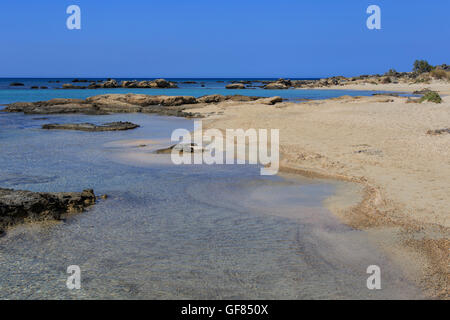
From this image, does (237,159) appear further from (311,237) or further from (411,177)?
(311,237)

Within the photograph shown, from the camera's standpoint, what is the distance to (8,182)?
8625 mm

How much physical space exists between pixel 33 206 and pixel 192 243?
2779mm

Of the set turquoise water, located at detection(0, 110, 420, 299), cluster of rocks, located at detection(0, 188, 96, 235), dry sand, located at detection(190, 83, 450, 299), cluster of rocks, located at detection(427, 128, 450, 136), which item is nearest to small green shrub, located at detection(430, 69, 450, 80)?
dry sand, located at detection(190, 83, 450, 299)

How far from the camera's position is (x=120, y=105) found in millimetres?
29656

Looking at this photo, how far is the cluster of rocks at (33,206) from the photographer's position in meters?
6.25

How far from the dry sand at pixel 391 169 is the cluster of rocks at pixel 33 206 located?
179 inches

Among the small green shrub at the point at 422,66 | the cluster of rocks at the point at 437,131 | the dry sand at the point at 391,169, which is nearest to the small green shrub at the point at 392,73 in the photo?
the small green shrub at the point at 422,66

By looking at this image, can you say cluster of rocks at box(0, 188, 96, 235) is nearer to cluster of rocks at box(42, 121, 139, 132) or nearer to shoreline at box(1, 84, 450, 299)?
shoreline at box(1, 84, 450, 299)

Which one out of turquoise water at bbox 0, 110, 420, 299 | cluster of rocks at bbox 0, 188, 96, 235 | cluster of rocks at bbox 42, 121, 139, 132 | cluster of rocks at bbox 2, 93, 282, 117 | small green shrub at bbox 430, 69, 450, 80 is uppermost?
small green shrub at bbox 430, 69, 450, 80

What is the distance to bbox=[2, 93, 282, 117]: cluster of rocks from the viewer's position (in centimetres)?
2658

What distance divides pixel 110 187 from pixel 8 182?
7.39ft

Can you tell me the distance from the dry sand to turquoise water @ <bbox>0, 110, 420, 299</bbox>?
15.7 inches
